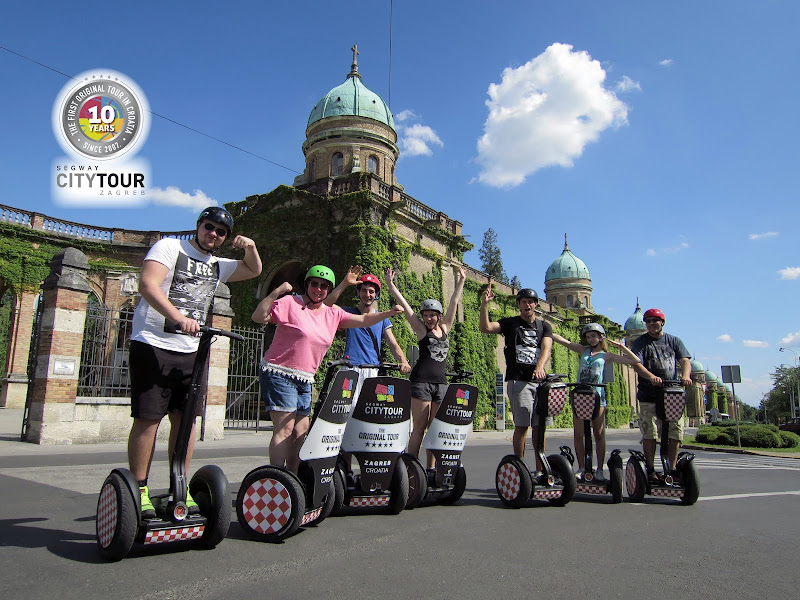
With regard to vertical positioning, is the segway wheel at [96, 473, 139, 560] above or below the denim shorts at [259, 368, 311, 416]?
below

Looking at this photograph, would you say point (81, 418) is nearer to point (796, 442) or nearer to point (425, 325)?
point (425, 325)

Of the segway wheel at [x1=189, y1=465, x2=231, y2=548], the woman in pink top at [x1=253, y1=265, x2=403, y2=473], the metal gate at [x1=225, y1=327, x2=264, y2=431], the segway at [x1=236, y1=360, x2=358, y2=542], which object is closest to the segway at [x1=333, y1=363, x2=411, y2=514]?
the segway at [x1=236, y1=360, x2=358, y2=542]

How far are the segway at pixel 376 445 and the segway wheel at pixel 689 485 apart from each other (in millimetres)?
2919

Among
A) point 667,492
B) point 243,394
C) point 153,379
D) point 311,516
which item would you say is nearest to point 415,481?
point 311,516

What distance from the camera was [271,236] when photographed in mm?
22828

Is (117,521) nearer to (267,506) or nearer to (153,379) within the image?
(153,379)

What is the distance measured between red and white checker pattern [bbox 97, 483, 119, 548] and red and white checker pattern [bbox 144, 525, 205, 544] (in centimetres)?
18

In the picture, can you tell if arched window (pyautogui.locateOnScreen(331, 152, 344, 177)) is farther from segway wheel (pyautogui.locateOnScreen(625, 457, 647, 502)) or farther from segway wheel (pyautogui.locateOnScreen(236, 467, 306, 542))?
segway wheel (pyautogui.locateOnScreen(236, 467, 306, 542))

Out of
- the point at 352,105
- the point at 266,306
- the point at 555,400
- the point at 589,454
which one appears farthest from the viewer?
the point at 352,105

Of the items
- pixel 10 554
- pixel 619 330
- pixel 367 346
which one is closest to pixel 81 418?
pixel 367 346

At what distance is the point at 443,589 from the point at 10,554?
7.87 feet

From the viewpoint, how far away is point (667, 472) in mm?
5613

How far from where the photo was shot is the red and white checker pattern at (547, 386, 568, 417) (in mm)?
5201

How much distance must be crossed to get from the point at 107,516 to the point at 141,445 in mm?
400
